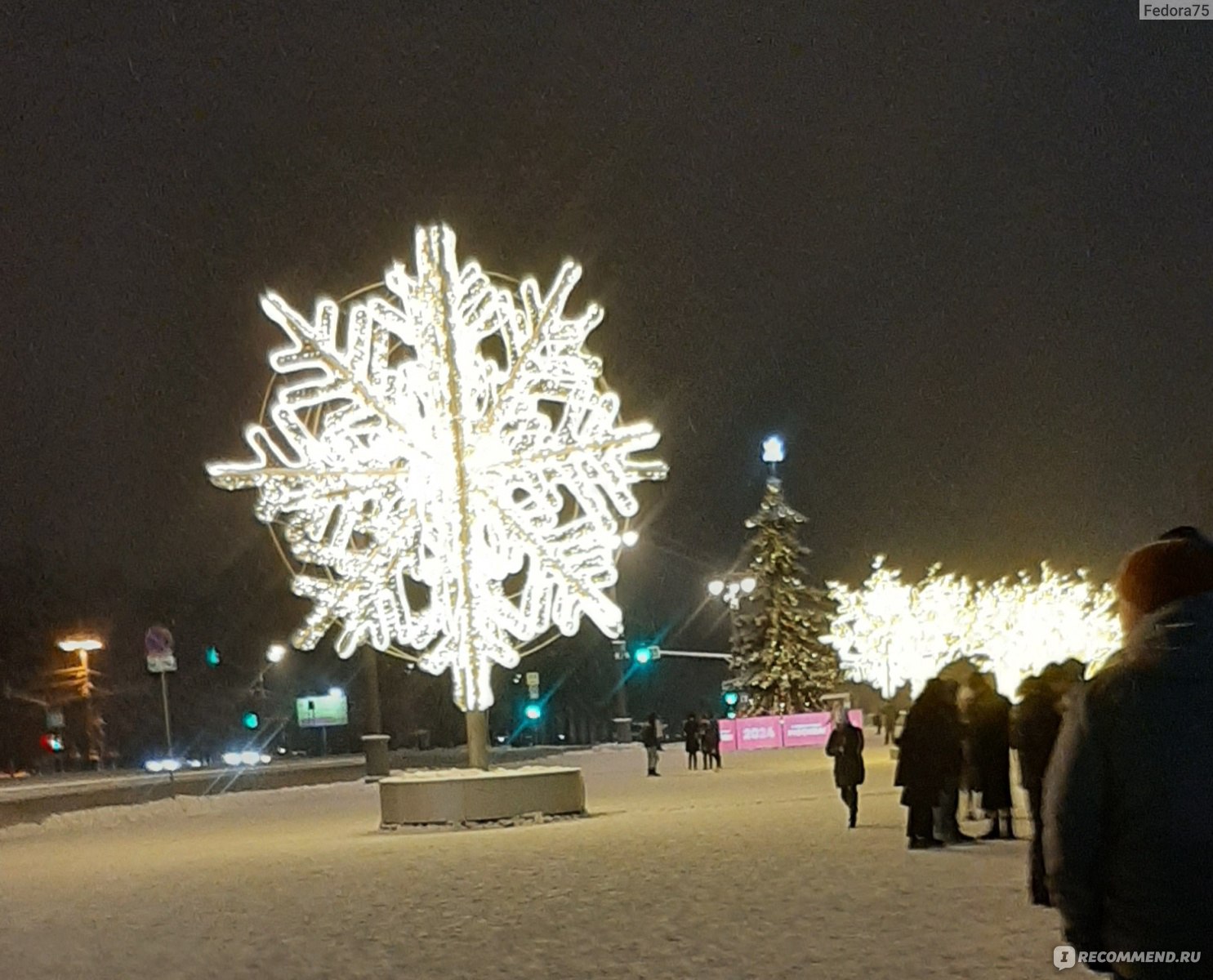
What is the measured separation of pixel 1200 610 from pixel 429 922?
952 cm

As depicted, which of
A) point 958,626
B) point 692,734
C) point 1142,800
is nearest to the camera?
point 1142,800

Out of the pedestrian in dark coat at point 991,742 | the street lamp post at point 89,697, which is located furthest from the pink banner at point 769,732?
the pedestrian in dark coat at point 991,742

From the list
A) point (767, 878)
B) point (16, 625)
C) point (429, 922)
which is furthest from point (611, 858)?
point (16, 625)

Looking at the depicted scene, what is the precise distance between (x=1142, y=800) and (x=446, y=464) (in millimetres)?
19287

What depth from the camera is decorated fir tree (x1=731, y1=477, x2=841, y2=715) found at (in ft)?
221

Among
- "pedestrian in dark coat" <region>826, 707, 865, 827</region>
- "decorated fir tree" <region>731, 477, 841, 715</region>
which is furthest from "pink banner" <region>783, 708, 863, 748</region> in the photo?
"pedestrian in dark coat" <region>826, 707, 865, 827</region>

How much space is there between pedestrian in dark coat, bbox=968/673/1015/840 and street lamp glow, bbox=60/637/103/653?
53794mm

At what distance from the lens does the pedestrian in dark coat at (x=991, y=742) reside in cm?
1711

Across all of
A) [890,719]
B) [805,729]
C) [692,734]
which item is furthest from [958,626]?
[692,734]

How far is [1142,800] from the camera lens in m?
4.38

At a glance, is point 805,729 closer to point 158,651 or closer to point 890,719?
point 890,719

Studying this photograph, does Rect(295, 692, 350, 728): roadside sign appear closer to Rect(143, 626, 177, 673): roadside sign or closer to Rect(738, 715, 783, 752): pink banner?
Rect(738, 715, 783, 752): pink banner

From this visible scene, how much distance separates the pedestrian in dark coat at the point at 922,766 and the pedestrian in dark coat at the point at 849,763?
2.34 m

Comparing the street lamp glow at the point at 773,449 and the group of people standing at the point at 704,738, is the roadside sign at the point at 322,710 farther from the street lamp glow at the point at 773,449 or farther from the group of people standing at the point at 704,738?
the group of people standing at the point at 704,738
